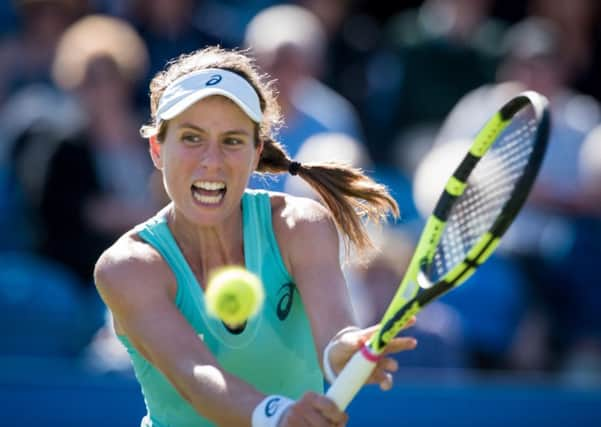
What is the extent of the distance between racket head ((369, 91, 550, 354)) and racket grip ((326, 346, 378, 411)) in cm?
4

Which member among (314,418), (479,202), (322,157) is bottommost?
(314,418)

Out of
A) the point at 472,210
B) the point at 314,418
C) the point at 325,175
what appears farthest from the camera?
the point at 325,175

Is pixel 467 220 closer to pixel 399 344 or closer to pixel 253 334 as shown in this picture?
pixel 399 344

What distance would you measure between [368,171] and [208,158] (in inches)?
92.2

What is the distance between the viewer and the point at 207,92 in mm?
3688

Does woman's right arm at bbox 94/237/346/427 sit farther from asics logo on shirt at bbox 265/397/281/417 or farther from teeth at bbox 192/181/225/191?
teeth at bbox 192/181/225/191

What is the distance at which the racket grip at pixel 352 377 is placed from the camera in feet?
11.1

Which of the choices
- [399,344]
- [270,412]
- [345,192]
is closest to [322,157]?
[345,192]

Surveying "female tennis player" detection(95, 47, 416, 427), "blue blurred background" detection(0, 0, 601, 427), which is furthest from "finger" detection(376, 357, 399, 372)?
"blue blurred background" detection(0, 0, 601, 427)

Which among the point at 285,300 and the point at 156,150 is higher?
the point at 156,150

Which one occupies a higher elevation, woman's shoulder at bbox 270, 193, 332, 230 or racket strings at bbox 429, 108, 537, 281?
woman's shoulder at bbox 270, 193, 332, 230

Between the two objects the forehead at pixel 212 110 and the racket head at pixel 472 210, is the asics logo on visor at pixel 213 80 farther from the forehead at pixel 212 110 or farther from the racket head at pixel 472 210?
the racket head at pixel 472 210

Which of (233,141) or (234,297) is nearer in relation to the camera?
(234,297)

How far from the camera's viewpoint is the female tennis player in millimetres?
3590
